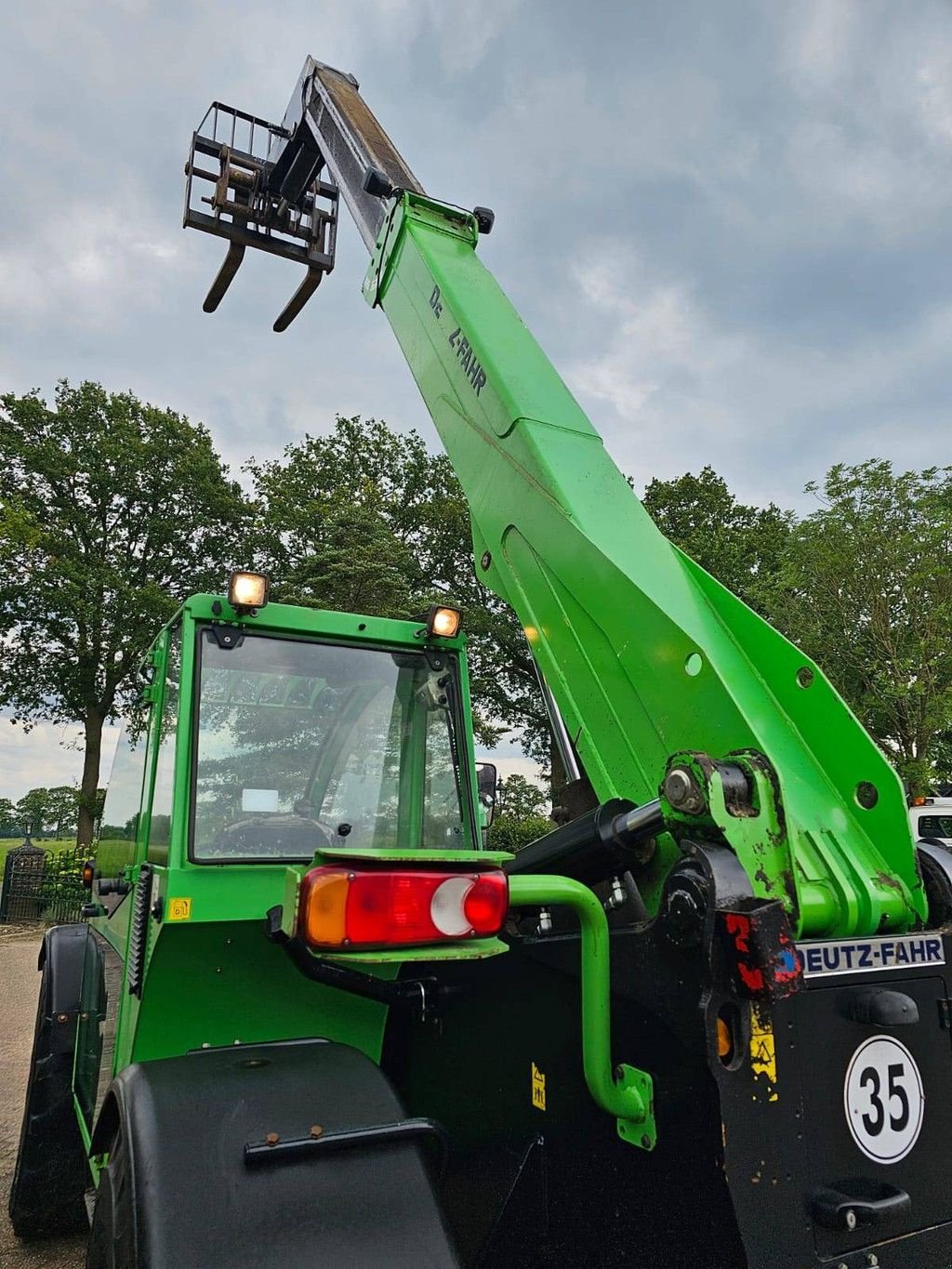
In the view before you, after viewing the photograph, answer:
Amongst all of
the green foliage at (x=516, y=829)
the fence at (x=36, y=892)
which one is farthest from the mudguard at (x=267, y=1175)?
the green foliage at (x=516, y=829)

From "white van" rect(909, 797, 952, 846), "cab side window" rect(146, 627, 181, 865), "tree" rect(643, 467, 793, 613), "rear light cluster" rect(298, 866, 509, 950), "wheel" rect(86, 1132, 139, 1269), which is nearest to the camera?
"rear light cluster" rect(298, 866, 509, 950)

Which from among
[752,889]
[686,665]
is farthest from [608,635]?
[752,889]

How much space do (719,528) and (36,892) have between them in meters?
18.6

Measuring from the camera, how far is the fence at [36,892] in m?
15.7

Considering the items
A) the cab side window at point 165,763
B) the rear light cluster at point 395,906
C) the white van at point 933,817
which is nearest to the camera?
the rear light cluster at point 395,906

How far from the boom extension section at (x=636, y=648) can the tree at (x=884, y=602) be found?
571 inches

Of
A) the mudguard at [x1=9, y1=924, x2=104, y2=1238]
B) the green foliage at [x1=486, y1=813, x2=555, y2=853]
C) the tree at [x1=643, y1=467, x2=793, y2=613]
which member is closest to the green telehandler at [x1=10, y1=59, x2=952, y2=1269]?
the mudguard at [x1=9, y1=924, x2=104, y2=1238]

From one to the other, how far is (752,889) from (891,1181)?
0.67 metres

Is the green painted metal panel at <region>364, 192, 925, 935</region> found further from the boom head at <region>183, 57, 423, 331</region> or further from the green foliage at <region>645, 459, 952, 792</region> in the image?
the green foliage at <region>645, 459, 952, 792</region>

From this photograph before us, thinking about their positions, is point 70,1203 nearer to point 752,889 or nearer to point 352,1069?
point 352,1069

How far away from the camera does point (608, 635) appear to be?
7.24 ft

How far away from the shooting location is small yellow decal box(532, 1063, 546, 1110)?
193cm

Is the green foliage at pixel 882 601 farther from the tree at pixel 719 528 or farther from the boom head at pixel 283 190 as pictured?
the boom head at pixel 283 190

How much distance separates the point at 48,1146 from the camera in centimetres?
380
